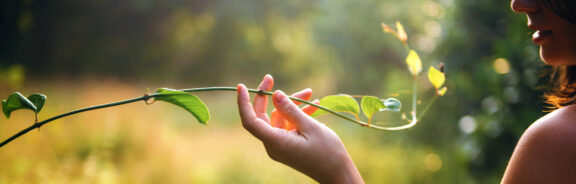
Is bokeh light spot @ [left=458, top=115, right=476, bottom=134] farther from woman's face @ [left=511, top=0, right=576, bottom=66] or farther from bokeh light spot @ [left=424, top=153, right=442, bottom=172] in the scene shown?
woman's face @ [left=511, top=0, right=576, bottom=66]

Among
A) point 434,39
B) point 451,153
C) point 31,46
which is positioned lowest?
point 451,153

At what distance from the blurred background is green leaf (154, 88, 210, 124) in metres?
0.87

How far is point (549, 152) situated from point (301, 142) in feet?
0.85

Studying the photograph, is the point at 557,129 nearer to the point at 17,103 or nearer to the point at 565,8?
the point at 565,8

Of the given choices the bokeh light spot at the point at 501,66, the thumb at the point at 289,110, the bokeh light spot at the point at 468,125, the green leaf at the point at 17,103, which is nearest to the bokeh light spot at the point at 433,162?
the bokeh light spot at the point at 468,125

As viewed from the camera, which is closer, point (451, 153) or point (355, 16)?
point (451, 153)

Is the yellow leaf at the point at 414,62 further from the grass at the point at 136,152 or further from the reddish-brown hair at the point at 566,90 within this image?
the grass at the point at 136,152

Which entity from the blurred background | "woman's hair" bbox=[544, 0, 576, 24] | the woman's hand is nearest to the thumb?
the woman's hand

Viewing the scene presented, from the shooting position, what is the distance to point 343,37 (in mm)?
8016

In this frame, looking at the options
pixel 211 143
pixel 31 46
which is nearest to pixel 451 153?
pixel 211 143

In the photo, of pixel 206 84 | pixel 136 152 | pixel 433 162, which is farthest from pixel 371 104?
pixel 206 84

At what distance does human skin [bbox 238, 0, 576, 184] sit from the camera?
40 centimetres

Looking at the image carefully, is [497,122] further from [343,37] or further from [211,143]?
[343,37]

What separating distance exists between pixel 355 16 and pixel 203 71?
332cm
